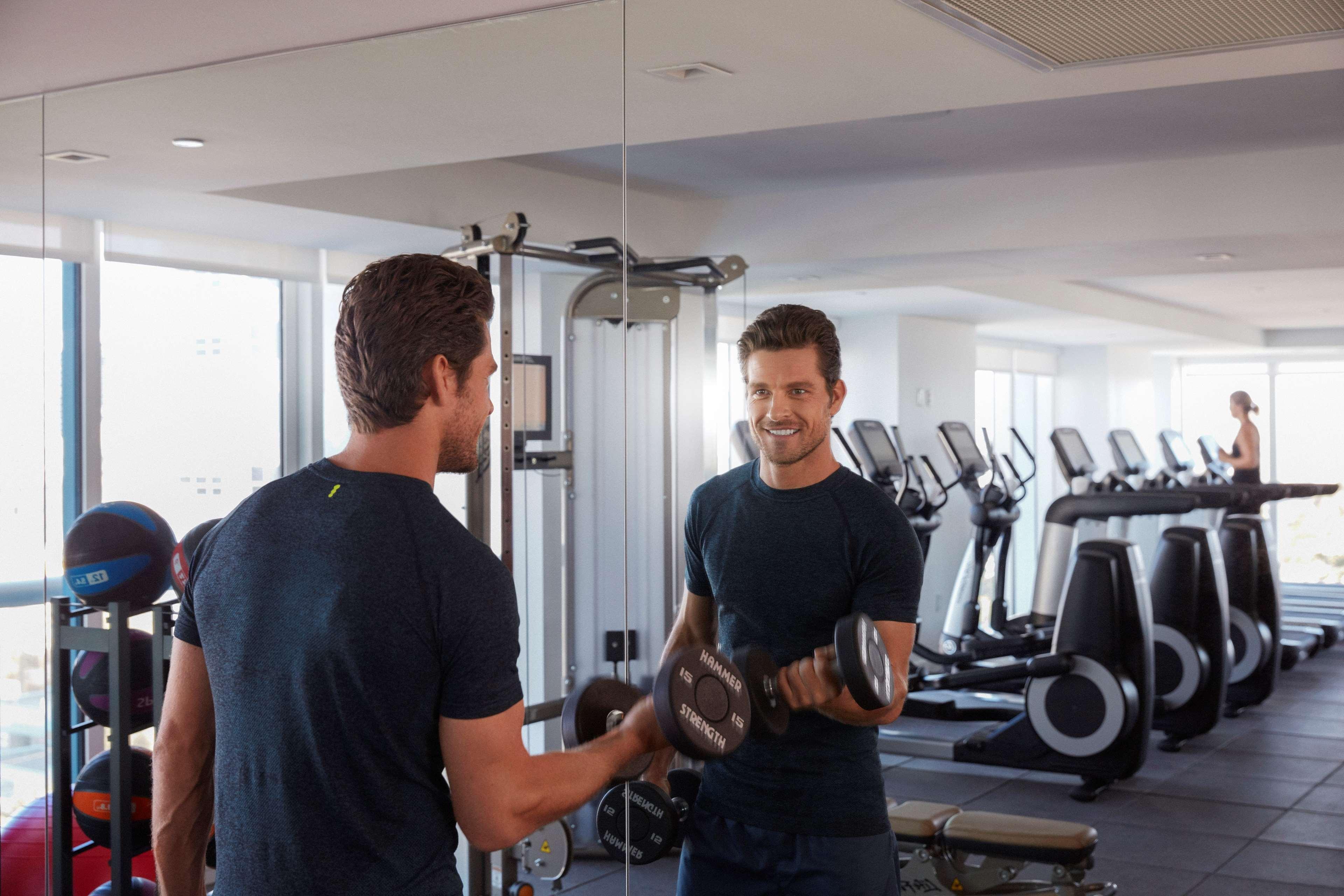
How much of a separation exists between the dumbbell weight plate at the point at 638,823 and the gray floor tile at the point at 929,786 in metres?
1.12

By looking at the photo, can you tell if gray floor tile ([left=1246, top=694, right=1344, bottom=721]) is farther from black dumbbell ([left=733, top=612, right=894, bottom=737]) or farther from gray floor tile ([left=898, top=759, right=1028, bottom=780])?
black dumbbell ([left=733, top=612, right=894, bottom=737])

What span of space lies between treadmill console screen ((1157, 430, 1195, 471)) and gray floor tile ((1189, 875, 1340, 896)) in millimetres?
1135

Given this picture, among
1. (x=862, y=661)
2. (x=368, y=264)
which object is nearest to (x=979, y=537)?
(x=862, y=661)

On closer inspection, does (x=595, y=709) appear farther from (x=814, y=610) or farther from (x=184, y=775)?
(x=184, y=775)

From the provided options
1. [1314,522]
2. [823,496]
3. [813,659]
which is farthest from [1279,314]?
[813,659]

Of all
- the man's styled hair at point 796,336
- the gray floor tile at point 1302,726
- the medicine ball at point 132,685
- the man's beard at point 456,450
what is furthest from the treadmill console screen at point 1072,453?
the medicine ball at point 132,685

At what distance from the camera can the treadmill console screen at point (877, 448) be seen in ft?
7.18

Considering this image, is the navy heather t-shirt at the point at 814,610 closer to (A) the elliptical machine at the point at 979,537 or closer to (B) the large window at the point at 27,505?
(A) the elliptical machine at the point at 979,537

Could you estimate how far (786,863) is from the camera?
1.89 meters

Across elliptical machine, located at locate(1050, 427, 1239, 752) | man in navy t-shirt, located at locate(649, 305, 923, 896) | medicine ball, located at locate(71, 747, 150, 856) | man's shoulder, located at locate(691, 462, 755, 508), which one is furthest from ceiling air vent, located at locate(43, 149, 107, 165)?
elliptical machine, located at locate(1050, 427, 1239, 752)

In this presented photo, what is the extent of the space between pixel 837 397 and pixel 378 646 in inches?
43.3

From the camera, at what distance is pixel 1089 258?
2.81 meters

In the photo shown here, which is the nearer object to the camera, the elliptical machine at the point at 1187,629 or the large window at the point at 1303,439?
the large window at the point at 1303,439

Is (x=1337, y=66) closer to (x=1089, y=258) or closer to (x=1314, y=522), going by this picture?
(x=1089, y=258)
